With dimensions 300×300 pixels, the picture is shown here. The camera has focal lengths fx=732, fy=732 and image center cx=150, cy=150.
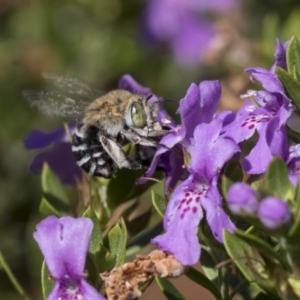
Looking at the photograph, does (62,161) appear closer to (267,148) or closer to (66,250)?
(66,250)

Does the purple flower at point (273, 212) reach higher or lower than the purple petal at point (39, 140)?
higher

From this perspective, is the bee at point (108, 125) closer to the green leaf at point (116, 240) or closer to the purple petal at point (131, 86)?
the purple petal at point (131, 86)

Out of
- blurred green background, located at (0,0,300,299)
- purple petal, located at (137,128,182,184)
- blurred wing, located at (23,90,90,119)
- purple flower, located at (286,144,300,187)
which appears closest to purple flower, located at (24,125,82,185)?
blurred wing, located at (23,90,90,119)

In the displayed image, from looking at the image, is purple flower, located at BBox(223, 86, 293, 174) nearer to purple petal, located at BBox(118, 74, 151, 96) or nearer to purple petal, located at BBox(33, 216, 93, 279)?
purple petal, located at BBox(33, 216, 93, 279)

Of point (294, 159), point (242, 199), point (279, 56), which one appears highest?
point (279, 56)

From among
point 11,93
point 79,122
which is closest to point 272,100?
point 79,122

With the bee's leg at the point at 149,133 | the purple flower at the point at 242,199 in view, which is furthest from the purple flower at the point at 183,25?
the purple flower at the point at 242,199

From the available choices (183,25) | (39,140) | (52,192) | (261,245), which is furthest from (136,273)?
(183,25)
